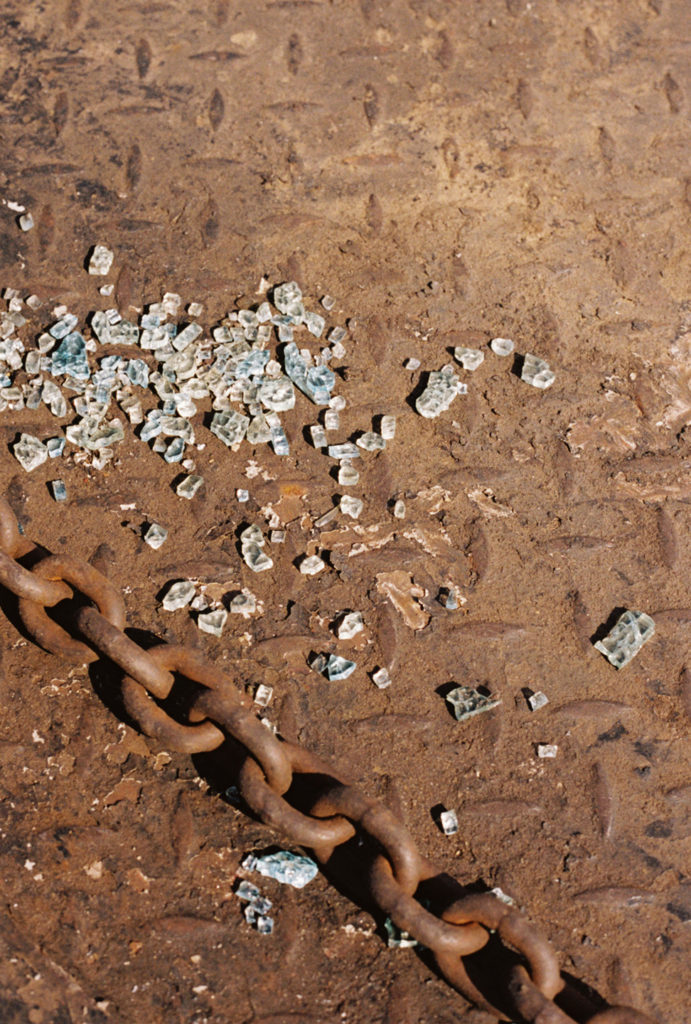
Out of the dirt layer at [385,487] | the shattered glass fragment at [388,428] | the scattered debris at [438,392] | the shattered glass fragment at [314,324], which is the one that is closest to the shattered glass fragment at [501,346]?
the dirt layer at [385,487]

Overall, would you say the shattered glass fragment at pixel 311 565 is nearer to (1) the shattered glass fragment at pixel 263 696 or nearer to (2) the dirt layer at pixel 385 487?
(2) the dirt layer at pixel 385 487

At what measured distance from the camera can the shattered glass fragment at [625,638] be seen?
103 inches

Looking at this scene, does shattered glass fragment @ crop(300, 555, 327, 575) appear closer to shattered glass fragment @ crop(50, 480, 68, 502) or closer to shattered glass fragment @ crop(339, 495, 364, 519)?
shattered glass fragment @ crop(339, 495, 364, 519)

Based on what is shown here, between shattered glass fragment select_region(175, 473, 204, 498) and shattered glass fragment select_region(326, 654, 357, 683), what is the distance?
0.73 meters

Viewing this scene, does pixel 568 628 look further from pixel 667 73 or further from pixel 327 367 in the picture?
pixel 667 73

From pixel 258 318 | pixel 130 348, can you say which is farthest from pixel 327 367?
pixel 130 348

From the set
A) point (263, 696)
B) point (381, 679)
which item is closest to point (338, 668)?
point (381, 679)

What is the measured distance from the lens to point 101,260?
11.1ft

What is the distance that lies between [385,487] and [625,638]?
88 centimetres

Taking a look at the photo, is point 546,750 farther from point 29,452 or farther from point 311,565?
point 29,452

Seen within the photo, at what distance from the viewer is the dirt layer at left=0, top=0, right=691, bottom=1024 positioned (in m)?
2.23

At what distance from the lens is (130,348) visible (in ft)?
10.5

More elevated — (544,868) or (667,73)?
(667,73)

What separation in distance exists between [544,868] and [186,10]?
12.4ft
